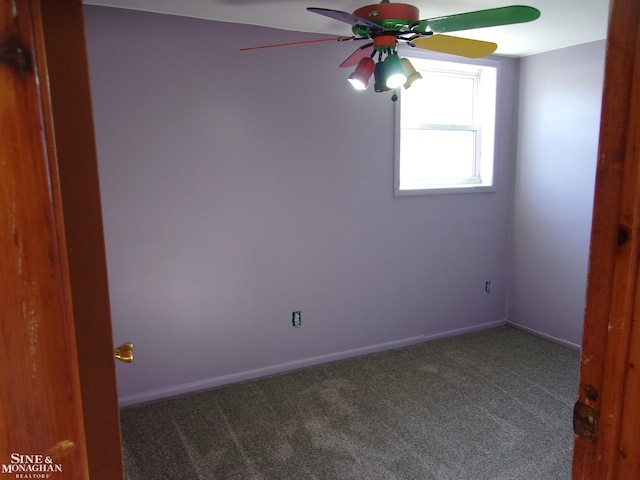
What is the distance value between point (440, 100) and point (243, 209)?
194 cm

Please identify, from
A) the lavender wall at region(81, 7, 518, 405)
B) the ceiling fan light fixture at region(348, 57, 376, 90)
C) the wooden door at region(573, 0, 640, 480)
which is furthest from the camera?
the lavender wall at region(81, 7, 518, 405)

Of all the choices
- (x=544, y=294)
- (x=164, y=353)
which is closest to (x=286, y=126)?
(x=164, y=353)

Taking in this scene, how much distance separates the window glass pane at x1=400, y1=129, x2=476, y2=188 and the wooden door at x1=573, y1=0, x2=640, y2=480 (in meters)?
2.96

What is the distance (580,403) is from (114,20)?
280cm

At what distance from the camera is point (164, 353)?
2.89 m

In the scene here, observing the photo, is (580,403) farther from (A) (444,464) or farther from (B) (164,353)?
(B) (164,353)

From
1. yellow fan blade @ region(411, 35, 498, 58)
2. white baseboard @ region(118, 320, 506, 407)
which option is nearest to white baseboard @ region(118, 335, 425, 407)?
white baseboard @ region(118, 320, 506, 407)

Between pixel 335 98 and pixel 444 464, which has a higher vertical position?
pixel 335 98

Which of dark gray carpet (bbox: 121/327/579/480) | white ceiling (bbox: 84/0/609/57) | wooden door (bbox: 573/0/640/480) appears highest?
white ceiling (bbox: 84/0/609/57)

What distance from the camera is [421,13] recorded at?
2648 millimetres

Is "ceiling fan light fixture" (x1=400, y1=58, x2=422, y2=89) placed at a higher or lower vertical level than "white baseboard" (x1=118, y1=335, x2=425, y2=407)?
higher

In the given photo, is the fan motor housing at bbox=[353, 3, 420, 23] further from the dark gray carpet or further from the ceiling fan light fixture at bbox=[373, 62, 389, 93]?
the dark gray carpet

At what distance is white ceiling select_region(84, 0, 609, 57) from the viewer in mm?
2400

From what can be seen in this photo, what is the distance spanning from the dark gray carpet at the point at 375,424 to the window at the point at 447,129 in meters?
1.43
